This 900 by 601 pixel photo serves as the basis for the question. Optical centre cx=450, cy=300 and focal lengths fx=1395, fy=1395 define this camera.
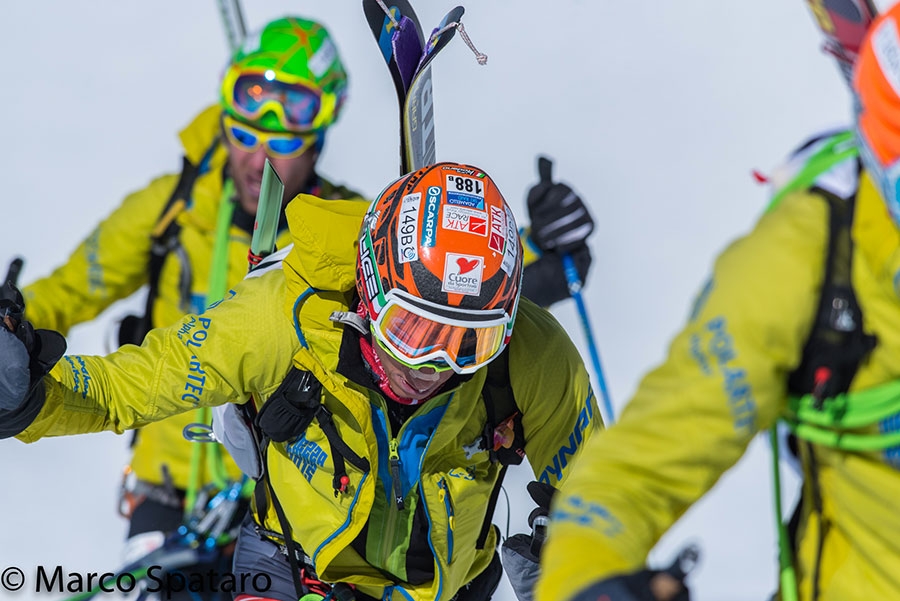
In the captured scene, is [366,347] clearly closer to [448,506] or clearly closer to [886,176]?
[448,506]

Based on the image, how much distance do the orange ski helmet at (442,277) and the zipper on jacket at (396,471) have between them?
1.04 feet

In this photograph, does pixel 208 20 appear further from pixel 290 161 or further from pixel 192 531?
pixel 192 531

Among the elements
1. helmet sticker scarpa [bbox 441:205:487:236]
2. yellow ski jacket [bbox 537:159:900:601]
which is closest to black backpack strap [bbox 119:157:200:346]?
helmet sticker scarpa [bbox 441:205:487:236]

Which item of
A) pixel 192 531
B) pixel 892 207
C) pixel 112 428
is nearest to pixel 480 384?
pixel 112 428

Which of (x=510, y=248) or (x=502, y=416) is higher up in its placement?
(x=510, y=248)

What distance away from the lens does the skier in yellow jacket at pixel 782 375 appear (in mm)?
2252

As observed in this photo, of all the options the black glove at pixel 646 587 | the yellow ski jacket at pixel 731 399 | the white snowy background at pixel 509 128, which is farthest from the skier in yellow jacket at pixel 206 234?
the black glove at pixel 646 587

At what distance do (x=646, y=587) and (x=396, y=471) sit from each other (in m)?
1.60

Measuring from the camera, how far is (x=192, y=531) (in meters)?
5.51

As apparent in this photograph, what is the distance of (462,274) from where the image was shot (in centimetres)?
343

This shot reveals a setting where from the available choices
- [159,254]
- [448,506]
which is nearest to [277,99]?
[159,254]

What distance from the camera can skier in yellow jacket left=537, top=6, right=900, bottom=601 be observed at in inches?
88.7

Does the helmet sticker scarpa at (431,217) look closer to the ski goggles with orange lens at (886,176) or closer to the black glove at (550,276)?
the ski goggles with orange lens at (886,176)

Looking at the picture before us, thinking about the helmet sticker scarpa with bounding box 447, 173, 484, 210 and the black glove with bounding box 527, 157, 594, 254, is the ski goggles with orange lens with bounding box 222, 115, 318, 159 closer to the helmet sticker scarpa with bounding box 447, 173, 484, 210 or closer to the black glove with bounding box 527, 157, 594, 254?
the black glove with bounding box 527, 157, 594, 254
